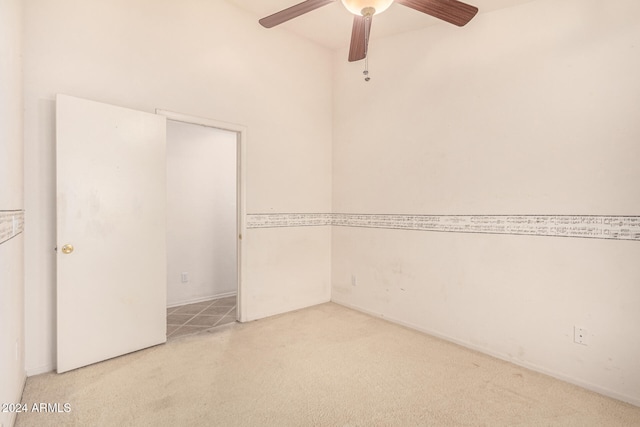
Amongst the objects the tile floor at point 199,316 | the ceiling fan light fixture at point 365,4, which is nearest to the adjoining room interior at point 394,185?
the tile floor at point 199,316

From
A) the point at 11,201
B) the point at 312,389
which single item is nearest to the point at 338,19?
the point at 11,201

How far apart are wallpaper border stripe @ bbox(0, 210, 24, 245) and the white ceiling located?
8.04 feet

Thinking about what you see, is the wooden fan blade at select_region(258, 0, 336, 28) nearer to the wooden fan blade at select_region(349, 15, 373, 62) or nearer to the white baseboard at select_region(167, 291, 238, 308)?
the wooden fan blade at select_region(349, 15, 373, 62)

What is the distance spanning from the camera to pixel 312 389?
2.01 m

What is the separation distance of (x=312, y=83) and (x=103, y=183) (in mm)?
2399

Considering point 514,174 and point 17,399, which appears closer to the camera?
point 17,399

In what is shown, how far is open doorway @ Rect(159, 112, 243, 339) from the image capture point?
3842mm

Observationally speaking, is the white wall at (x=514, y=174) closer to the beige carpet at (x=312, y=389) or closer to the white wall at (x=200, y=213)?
the beige carpet at (x=312, y=389)

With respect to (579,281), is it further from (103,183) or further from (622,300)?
(103,183)

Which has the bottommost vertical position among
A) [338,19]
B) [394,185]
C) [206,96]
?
[394,185]

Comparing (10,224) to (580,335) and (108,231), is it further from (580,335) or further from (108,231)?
(580,335)

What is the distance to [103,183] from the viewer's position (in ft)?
7.55

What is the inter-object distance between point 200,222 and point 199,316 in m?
1.23

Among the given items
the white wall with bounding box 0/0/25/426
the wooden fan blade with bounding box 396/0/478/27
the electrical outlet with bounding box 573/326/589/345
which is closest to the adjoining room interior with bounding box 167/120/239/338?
the white wall with bounding box 0/0/25/426
